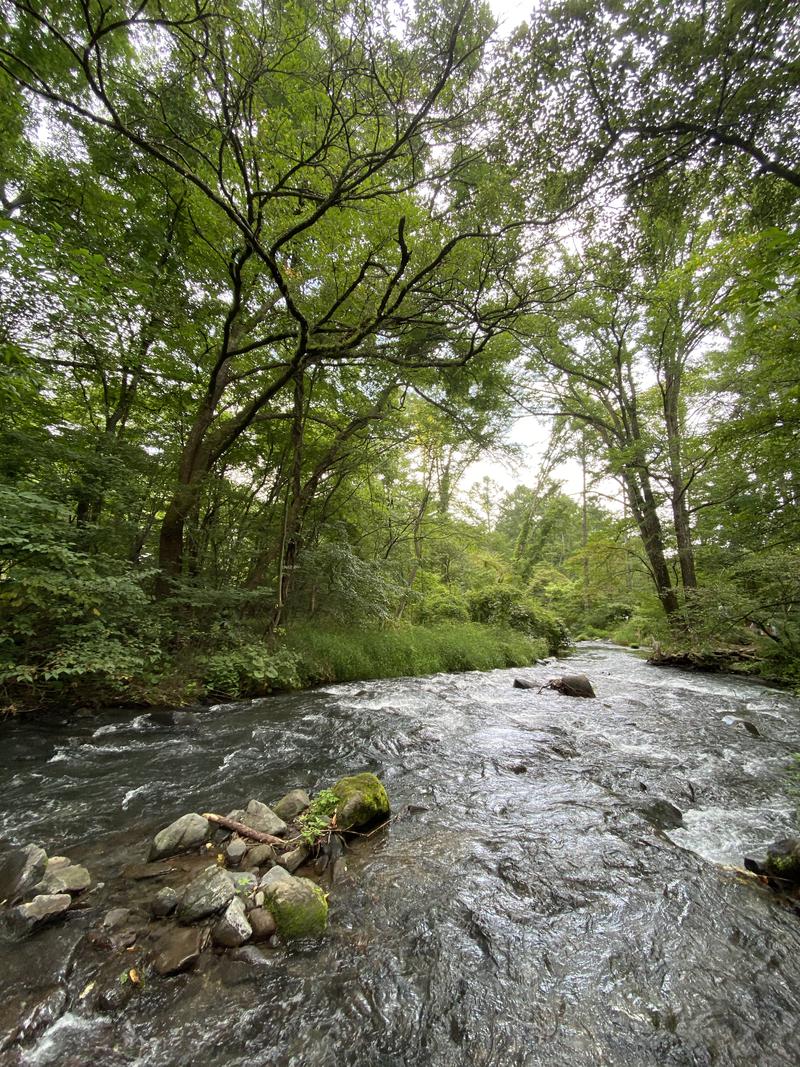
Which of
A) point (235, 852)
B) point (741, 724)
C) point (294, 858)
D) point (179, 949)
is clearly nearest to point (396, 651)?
point (741, 724)

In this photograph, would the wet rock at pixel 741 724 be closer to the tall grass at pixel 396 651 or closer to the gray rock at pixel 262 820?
the tall grass at pixel 396 651

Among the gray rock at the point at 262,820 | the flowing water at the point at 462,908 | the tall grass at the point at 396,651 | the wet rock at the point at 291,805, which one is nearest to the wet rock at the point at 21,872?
the flowing water at the point at 462,908

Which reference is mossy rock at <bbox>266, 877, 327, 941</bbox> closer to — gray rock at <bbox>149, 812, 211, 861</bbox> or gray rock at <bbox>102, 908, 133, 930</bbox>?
gray rock at <bbox>102, 908, 133, 930</bbox>

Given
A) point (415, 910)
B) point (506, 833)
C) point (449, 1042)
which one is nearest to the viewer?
point (449, 1042)

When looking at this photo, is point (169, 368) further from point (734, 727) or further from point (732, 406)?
point (732, 406)

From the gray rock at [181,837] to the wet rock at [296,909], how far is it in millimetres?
915

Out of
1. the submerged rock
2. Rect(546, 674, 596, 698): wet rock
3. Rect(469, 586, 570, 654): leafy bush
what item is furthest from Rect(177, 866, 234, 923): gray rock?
Rect(469, 586, 570, 654): leafy bush

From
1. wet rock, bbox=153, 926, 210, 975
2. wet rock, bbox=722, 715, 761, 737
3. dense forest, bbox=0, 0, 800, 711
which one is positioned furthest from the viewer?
wet rock, bbox=722, 715, 761, 737

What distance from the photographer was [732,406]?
12.5 metres

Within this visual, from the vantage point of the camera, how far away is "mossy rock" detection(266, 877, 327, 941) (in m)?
2.32

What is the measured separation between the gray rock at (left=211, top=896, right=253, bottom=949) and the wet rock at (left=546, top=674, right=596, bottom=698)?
26.1 ft

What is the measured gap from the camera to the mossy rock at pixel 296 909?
232 centimetres

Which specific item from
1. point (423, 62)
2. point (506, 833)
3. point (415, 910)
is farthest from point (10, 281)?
point (506, 833)

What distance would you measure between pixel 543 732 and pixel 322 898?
15.0 ft
